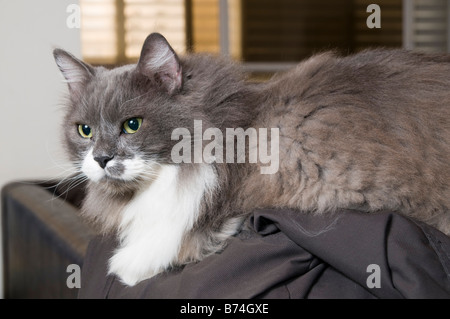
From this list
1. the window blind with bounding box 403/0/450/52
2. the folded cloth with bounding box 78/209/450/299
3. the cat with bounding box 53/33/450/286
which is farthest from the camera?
the window blind with bounding box 403/0/450/52

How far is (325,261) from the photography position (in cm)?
89

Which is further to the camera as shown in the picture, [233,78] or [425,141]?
[233,78]

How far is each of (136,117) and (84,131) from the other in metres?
0.14

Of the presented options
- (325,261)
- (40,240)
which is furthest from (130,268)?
(40,240)

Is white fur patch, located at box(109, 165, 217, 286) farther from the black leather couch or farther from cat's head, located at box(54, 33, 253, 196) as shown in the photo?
the black leather couch

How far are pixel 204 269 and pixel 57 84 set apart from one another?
1843mm

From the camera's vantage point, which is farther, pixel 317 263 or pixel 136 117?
pixel 136 117

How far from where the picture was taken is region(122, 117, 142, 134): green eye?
3.41 ft

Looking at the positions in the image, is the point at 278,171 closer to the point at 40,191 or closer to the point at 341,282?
the point at 341,282

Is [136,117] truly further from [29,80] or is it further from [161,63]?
[29,80]

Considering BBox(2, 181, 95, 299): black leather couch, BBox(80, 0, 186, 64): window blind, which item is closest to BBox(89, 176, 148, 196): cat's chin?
BBox(2, 181, 95, 299): black leather couch

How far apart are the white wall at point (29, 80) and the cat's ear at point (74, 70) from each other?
135 cm

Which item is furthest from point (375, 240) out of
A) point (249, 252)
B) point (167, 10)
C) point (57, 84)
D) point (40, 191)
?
point (167, 10)

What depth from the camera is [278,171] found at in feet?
3.32
